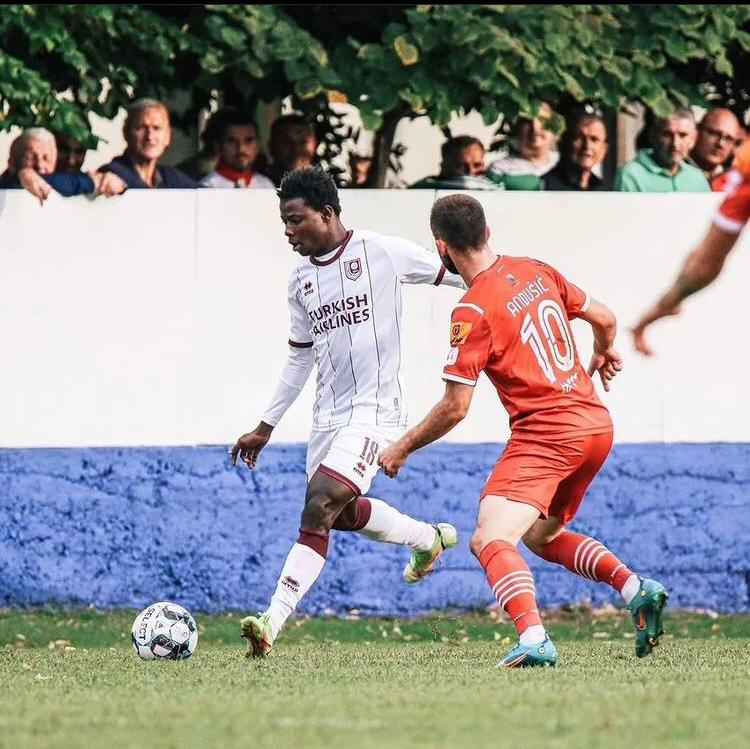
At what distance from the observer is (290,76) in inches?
433

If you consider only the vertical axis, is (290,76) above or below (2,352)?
above

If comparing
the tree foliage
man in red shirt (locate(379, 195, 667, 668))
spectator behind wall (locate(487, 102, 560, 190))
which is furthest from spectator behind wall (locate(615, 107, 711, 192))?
man in red shirt (locate(379, 195, 667, 668))

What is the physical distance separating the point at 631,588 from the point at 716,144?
476cm

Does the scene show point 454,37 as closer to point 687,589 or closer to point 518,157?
point 518,157

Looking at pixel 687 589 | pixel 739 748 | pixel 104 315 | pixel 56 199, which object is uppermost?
pixel 56 199

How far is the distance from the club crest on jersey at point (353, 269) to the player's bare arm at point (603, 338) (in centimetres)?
115

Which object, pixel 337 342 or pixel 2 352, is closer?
pixel 337 342

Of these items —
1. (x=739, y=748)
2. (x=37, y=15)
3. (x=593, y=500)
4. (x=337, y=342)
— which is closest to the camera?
(x=739, y=748)

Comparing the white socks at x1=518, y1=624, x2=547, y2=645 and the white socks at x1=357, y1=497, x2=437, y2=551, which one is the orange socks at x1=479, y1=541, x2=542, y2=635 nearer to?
the white socks at x1=518, y1=624, x2=547, y2=645

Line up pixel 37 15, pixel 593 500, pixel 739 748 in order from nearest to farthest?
pixel 739 748
pixel 37 15
pixel 593 500

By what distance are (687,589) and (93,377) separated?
3991 mm

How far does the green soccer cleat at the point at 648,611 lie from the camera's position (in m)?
7.91

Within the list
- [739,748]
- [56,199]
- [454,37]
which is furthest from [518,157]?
[739,748]

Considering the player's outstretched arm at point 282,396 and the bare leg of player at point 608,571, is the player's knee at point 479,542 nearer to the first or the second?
the bare leg of player at point 608,571
